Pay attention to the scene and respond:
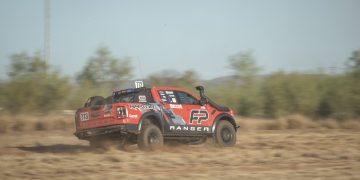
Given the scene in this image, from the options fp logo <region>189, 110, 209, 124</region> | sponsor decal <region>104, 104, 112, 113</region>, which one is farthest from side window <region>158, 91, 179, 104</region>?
sponsor decal <region>104, 104, 112, 113</region>

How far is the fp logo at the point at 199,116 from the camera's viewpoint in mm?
13992

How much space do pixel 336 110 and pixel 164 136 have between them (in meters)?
16.0

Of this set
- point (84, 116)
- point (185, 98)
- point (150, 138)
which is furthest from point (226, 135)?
point (84, 116)

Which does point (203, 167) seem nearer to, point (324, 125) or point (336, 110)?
point (324, 125)

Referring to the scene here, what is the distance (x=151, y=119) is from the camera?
1315 cm

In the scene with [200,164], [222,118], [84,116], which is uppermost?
[84,116]

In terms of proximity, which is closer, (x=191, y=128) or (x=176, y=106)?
(x=176, y=106)

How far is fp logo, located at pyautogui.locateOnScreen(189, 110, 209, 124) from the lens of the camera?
14.0 metres

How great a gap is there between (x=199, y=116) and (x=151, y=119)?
1.64 meters

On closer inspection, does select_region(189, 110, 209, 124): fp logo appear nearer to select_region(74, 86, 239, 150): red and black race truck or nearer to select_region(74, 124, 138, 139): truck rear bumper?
select_region(74, 86, 239, 150): red and black race truck

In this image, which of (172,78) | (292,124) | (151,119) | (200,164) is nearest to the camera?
(200,164)

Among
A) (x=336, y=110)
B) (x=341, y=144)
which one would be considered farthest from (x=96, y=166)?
(x=336, y=110)

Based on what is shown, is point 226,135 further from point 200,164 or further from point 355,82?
point 355,82

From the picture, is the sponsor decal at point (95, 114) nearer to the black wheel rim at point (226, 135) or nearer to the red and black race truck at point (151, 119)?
the red and black race truck at point (151, 119)
